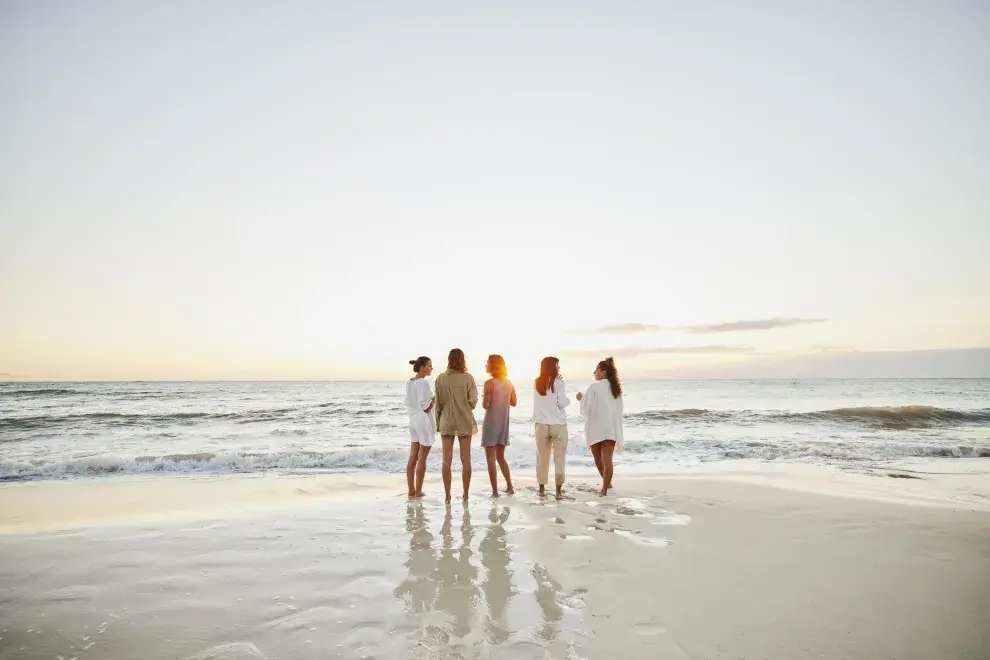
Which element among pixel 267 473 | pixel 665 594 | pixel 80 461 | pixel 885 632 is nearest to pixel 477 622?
pixel 665 594

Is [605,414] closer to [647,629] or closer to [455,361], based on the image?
[455,361]

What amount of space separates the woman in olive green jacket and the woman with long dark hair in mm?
316

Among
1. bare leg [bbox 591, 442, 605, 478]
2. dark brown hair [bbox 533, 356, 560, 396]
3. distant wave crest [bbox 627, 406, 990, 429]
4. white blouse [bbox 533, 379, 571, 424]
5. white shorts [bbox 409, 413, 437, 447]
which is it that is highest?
dark brown hair [bbox 533, 356, 560, 396]

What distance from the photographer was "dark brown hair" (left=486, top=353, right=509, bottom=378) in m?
7.79

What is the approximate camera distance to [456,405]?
7.48 meters

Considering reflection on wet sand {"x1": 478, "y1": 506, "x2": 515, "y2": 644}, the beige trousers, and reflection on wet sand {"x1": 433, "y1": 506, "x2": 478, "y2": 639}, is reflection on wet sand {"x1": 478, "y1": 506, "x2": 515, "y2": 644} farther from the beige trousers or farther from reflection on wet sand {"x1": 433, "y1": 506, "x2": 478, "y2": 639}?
the beige trousers

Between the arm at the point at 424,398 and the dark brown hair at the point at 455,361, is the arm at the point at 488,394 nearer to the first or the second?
the dark brown hair at the point at 455,361

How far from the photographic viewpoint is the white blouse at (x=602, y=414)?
8.00 metres

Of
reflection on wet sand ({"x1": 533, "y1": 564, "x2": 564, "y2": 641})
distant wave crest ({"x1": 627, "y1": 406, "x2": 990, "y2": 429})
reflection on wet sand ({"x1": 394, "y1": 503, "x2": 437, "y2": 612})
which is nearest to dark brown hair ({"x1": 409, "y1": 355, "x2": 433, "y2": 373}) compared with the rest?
reflection on wet sand ({"x1": 394, "y1": 503, "x2": 437, "y2": 612})

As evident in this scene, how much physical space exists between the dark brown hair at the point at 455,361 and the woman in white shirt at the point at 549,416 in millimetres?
1331

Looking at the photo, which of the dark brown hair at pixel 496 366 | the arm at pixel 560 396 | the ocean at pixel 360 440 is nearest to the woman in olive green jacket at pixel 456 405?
the dark brown hair at pixel 496 366

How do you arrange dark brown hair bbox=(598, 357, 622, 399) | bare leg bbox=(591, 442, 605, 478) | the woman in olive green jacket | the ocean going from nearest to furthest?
the woman in olive green jacket → dark brown hair bbox=(598, 357, 622, 399) → bare leg bbox=(591, 442, 605, 478) → the ocean

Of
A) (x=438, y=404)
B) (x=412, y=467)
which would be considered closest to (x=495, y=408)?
(x=438, y=404)

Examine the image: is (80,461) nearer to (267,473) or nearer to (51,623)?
(267,473)
